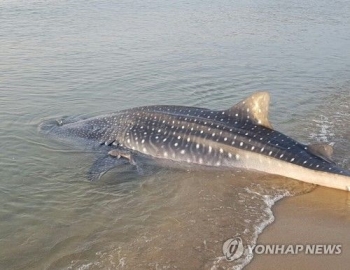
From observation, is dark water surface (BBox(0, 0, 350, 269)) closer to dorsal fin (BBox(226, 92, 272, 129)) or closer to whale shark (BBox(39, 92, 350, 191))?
whale shark (BBox(39, 92, 350, 191))

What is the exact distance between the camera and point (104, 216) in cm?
639

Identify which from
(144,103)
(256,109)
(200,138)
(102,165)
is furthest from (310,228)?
(144,103)

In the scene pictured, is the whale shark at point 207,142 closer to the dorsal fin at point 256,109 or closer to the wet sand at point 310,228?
the dorsal fin at point 256,109

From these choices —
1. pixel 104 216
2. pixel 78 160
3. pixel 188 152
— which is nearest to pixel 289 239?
pixel 104 216

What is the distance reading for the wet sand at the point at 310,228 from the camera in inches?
208

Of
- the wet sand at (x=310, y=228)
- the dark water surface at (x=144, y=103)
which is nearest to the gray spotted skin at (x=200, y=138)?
the dark water surface at (x=144, y=103)

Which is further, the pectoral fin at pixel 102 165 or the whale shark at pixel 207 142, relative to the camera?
the pectoral fin at pixel 102 165

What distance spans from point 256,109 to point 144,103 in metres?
4.30

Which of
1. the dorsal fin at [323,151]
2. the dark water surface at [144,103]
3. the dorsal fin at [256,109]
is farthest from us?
the dorsal fin at [256,109]

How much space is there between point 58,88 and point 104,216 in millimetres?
6861

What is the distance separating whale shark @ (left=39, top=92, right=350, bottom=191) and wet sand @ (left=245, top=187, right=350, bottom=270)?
0.34 m

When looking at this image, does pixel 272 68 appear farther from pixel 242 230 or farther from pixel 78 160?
pixel 242 230

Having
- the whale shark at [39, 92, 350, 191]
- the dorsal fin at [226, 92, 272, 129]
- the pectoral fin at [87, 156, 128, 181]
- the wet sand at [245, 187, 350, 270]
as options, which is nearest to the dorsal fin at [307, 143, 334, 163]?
the whale shark at [39, 92, 350, 191]

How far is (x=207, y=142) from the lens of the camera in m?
8.30
